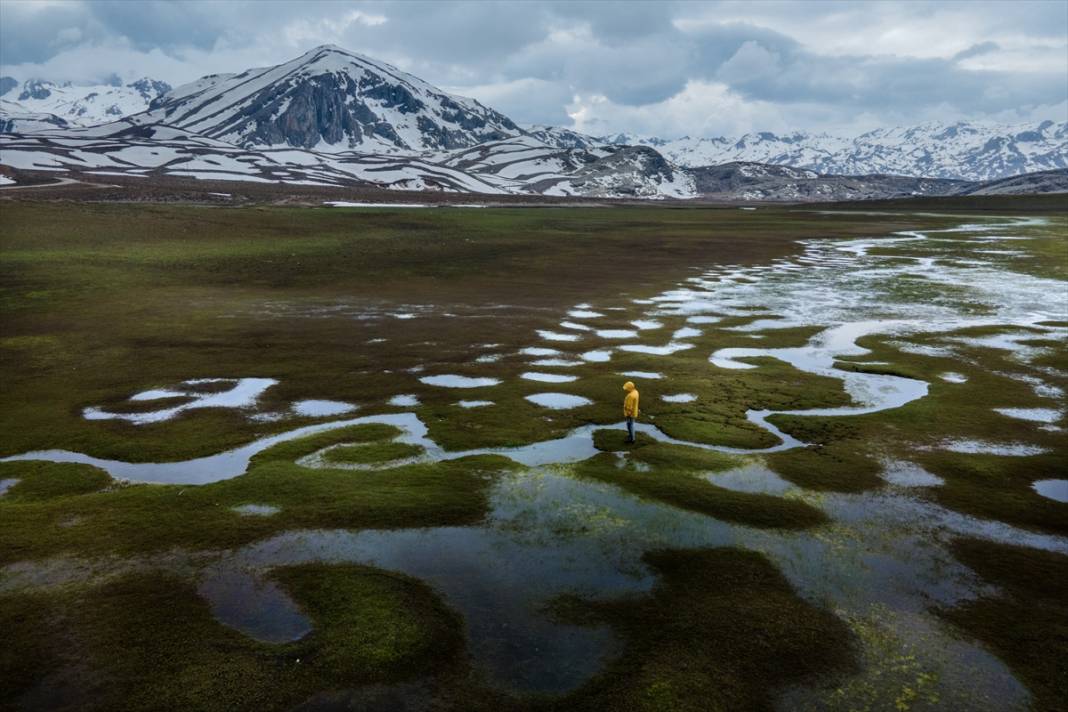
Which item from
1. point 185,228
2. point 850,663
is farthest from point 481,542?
point 185,228

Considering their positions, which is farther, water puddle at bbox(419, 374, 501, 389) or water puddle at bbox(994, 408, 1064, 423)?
water puddle at bbox(419, 374, 501, 389)

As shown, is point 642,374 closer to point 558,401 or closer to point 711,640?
point 558,401

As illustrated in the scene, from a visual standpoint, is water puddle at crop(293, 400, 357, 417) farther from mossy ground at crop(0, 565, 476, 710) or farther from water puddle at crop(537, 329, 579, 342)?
water puddle at crop(537, 329, 579, 342)

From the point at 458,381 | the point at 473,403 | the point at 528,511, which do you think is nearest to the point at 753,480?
the point at 528,511

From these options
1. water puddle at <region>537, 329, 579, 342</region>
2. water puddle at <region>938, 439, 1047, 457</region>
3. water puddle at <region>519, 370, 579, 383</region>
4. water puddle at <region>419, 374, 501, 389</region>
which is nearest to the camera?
water puddle at <region>938, 439, 1047, 457</region>

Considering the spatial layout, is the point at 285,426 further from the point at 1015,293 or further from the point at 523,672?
the point at 1015,293

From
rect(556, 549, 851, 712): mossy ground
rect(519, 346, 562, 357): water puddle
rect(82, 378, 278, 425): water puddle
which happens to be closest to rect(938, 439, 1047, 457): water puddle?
rect(556, 549, 851, 712): mossy ground

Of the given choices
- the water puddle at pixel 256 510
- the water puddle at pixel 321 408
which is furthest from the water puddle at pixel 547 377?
the water puddle at pixel 256 510
